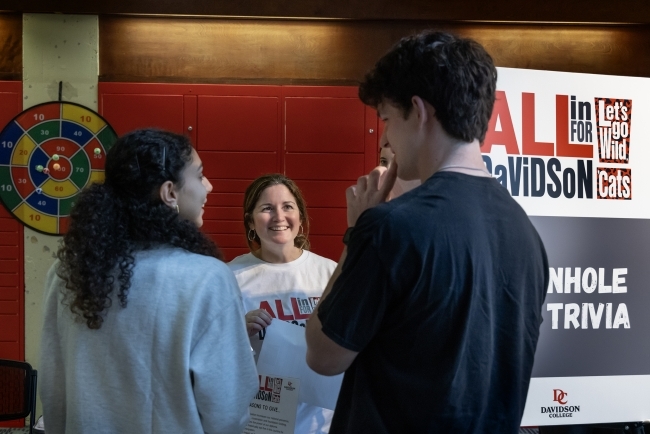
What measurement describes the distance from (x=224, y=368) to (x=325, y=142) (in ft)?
8.99

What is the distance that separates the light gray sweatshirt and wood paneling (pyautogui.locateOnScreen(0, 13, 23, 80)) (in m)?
3.20

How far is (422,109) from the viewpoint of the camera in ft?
3.35

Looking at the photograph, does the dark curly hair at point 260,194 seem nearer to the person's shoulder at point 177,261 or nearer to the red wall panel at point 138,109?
the person's shoulder at point 177,261

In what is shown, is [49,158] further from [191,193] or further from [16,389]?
[191,193]

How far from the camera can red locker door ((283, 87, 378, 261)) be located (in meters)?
3.91

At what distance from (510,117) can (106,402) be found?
167 cm

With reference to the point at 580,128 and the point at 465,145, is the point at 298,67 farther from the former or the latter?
the point at 465,145

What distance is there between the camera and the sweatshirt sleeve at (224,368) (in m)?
1.27

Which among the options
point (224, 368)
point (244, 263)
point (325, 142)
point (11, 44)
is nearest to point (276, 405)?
point (224, 368)

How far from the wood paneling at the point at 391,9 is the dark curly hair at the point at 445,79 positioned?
3021mm

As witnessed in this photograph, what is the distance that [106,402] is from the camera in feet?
4.14

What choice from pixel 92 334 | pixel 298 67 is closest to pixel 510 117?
pixel 92 334

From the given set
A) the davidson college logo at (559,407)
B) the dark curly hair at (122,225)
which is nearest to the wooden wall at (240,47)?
the davidson college logo at (559,407)

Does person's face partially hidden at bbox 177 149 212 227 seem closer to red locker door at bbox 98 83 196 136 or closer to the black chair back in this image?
the black chair back
